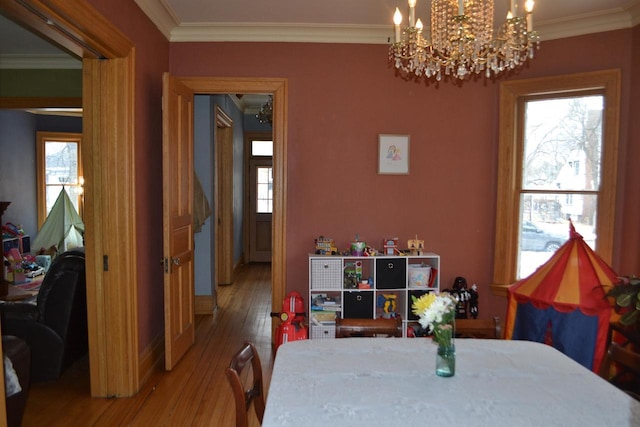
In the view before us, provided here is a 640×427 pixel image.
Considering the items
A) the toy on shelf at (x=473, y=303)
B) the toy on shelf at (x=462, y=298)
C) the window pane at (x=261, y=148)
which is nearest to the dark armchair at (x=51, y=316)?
the toy on shelf at (x=462, y=298)

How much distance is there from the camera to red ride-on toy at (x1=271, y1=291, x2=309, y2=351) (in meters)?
3.53

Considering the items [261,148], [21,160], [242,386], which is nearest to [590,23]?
[242,386]

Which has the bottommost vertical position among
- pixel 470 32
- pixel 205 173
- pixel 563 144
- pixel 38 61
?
pixel 205 173

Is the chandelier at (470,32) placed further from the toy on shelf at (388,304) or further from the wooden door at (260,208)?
the wooden door at (260,208)

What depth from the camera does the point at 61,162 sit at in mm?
7688

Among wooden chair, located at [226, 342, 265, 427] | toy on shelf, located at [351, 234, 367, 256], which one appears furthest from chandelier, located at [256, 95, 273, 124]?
wooden chair, located at [226, 342, 265, 427]

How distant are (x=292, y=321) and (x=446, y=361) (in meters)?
1.98

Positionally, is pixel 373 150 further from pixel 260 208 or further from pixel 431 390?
pixel 260 208

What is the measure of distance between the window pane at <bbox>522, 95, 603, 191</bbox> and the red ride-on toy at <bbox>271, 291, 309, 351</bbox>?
2275mm

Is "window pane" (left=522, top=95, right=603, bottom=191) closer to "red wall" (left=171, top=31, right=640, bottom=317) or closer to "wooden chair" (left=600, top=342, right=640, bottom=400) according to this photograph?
"red wall" (left=171, top=31, right=640, bottom=317)

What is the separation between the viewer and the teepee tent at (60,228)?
23.0ft

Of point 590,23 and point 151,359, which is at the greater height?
point 590,23

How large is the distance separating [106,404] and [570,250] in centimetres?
328

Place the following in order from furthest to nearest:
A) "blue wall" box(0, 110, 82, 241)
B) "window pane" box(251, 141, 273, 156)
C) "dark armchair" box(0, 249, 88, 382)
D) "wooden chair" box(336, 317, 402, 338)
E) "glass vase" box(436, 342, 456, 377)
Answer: "window pane" box(251, 141, 273, 156) → "blue wall" box(0, 110, 82, 241) → "dark armchair" box(0, 249, 88, 382) → "wooden chair" box(336, 317, 402, 338) → "glass vase" box(436, 342, 456, 377)
